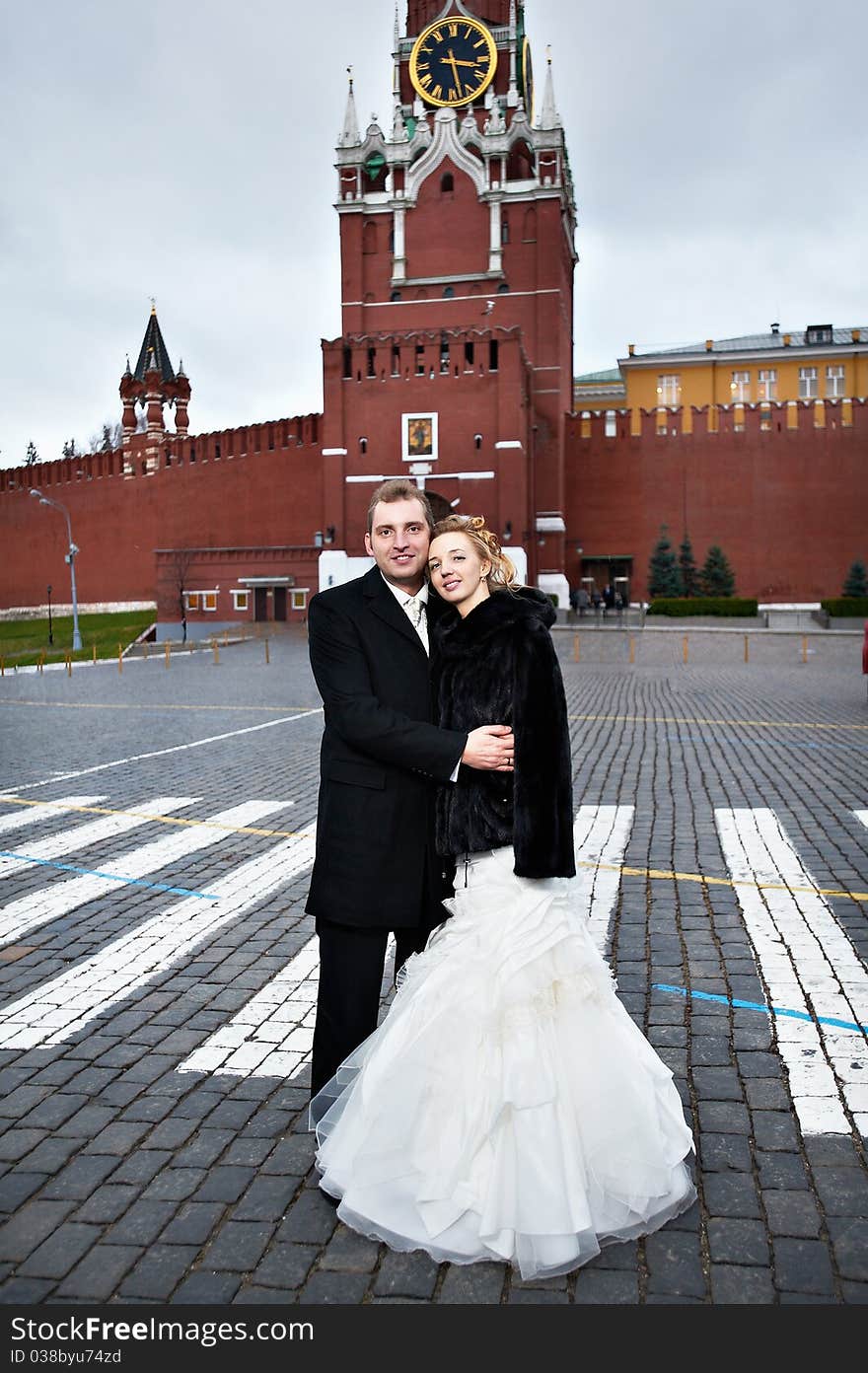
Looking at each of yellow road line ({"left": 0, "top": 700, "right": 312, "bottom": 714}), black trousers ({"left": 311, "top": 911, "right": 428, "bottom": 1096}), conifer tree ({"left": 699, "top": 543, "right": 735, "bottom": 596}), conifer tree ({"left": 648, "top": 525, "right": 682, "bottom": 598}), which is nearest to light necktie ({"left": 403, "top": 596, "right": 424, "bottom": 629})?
black trousers ({"left": 311, "top": 911, "right": 428, "bottom": 1096})

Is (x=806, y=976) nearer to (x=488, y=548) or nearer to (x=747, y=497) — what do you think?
(x=488, y=548)

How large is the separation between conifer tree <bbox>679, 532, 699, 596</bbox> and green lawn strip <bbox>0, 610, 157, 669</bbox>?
24.2 metres

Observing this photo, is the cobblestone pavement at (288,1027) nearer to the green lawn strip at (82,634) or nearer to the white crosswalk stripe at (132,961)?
the white crosswalk stripe at (132,961)

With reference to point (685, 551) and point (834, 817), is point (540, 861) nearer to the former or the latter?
point (834, 817)

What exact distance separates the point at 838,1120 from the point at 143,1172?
210cm

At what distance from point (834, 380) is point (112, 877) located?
6120 cm

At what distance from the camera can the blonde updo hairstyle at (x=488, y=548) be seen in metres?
3.05

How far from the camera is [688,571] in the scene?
5059 cm

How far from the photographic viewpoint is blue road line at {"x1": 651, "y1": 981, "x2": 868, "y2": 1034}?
4.35 metres

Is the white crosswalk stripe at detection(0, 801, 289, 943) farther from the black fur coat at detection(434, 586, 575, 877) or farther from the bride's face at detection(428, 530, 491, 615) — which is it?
the bride's face at detection(428, 530, 491, 615)

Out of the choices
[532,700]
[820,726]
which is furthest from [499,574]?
[820,726]

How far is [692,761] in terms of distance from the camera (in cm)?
1133

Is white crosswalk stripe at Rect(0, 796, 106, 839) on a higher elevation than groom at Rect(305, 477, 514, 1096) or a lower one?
lower

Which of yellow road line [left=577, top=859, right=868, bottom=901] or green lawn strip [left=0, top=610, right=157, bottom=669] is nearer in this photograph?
yellow road line [left=577, top=859, right=868, bottom=901]
